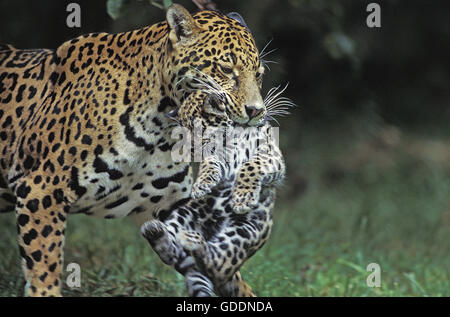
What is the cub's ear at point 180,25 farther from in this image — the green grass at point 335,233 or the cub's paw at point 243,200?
the green grass at point 335,233

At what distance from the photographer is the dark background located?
6.88 meters

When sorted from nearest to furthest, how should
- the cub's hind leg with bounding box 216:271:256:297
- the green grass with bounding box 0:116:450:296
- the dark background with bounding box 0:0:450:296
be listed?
the cub's hind leg with bounding box 216:271:256:297
the green grass with bounding box 0:116:450:296
the dark background with bounding box 0:0:450:296

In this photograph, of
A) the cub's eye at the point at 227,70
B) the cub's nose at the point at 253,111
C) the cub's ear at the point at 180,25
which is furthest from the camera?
the cub's ear at the point at 180,25

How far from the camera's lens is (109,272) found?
258 inches

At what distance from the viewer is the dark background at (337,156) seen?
271 inches

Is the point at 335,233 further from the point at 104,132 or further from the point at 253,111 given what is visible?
the point at 253,111

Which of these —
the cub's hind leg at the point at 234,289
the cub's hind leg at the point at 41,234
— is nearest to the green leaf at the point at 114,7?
the cub's hind leg at the point at 41,234

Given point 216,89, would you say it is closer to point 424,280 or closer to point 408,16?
point 424,280

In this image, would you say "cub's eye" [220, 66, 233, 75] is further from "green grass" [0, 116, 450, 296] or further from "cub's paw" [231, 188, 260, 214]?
"green grass" [0, 116, 450, 296]

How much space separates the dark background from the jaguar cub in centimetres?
174

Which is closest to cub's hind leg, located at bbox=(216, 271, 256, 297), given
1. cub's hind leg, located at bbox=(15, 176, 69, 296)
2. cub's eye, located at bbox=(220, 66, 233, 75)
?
cub's hind leg, located at bbox=(15, 176, 69, 296)

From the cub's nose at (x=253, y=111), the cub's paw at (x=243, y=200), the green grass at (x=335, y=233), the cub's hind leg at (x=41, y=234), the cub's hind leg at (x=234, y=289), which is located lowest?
the green grass at (x=335, y=233)
